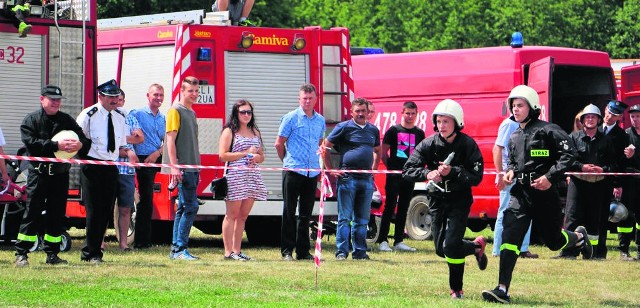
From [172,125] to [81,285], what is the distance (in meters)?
3.76

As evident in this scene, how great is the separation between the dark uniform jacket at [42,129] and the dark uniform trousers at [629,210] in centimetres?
697

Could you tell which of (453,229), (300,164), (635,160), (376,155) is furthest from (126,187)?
(635,160)

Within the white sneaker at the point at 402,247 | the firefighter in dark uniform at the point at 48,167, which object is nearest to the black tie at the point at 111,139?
the firefighter in dark uniform at the point at 48,167

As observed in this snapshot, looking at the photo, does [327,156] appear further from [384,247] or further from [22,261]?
[22,261]

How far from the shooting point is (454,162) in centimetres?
1255

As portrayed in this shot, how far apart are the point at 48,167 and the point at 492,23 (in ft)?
117

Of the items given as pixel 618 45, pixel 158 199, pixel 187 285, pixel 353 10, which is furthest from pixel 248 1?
pixel 353 10

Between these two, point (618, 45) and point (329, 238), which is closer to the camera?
point (329, 238)

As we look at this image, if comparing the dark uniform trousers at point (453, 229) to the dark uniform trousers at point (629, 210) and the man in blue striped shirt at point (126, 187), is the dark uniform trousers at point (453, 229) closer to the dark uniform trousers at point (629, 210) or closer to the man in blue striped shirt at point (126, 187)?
the man in blue striped shirt at point (126, 187)

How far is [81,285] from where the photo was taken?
1254 centimetres

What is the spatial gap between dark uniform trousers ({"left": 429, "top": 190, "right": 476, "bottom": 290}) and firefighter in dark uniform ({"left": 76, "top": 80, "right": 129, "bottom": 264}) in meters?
3.99

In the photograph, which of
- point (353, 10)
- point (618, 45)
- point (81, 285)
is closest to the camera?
point (81, 285)

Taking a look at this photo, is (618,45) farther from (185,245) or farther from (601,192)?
(185,245)

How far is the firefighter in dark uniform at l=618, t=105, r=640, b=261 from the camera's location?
18.1m
